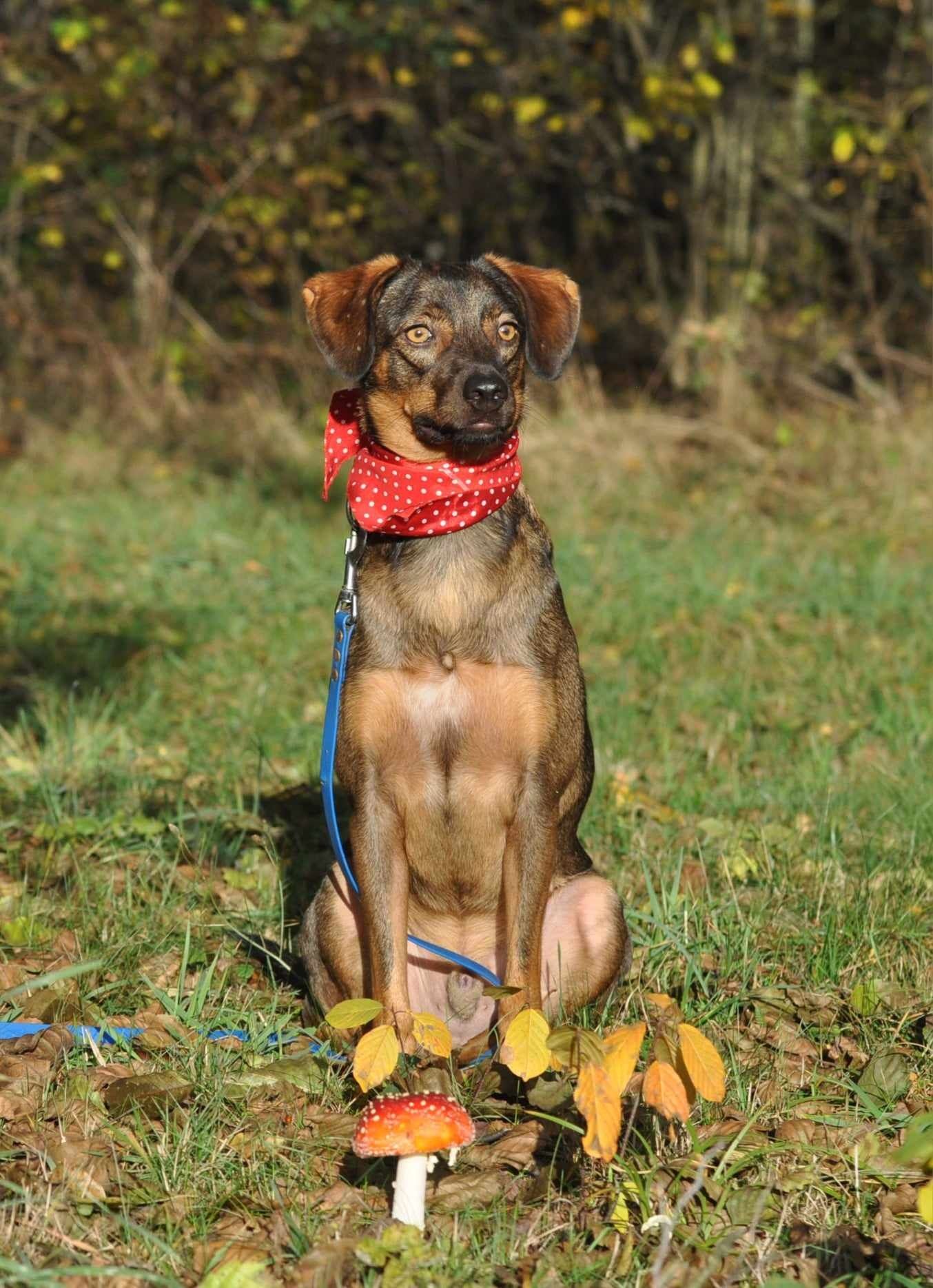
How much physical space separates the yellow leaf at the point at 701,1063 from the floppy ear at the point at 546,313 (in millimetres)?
1823

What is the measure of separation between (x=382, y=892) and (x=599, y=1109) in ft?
3.77

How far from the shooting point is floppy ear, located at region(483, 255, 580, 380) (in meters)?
3.78

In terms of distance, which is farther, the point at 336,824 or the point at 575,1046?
the point at 336,824

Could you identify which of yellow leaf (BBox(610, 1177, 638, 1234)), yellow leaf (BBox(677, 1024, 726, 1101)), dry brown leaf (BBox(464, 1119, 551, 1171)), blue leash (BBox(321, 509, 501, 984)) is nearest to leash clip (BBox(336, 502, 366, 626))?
blue leash (BBox(321, 509, 501, 984))

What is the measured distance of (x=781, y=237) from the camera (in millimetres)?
12695

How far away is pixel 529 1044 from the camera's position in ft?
8.93

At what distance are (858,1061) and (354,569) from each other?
1777 mm

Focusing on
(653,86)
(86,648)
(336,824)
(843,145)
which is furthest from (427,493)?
(653,86)

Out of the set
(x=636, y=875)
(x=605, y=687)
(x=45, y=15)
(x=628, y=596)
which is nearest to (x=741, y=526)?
(x=628, y=596)

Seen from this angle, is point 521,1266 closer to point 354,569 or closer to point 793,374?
point 354,569

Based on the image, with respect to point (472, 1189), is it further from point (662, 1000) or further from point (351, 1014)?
point (662, 1000)

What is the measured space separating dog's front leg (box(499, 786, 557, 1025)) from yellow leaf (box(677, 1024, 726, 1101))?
816mm

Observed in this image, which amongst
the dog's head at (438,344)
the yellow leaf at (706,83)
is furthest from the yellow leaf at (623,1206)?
the yellow leaf at (706,83)

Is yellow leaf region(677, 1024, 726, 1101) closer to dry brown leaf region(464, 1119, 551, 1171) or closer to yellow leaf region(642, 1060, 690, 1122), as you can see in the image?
→ yellow leaf region(642, 1060, 690, 1122)
